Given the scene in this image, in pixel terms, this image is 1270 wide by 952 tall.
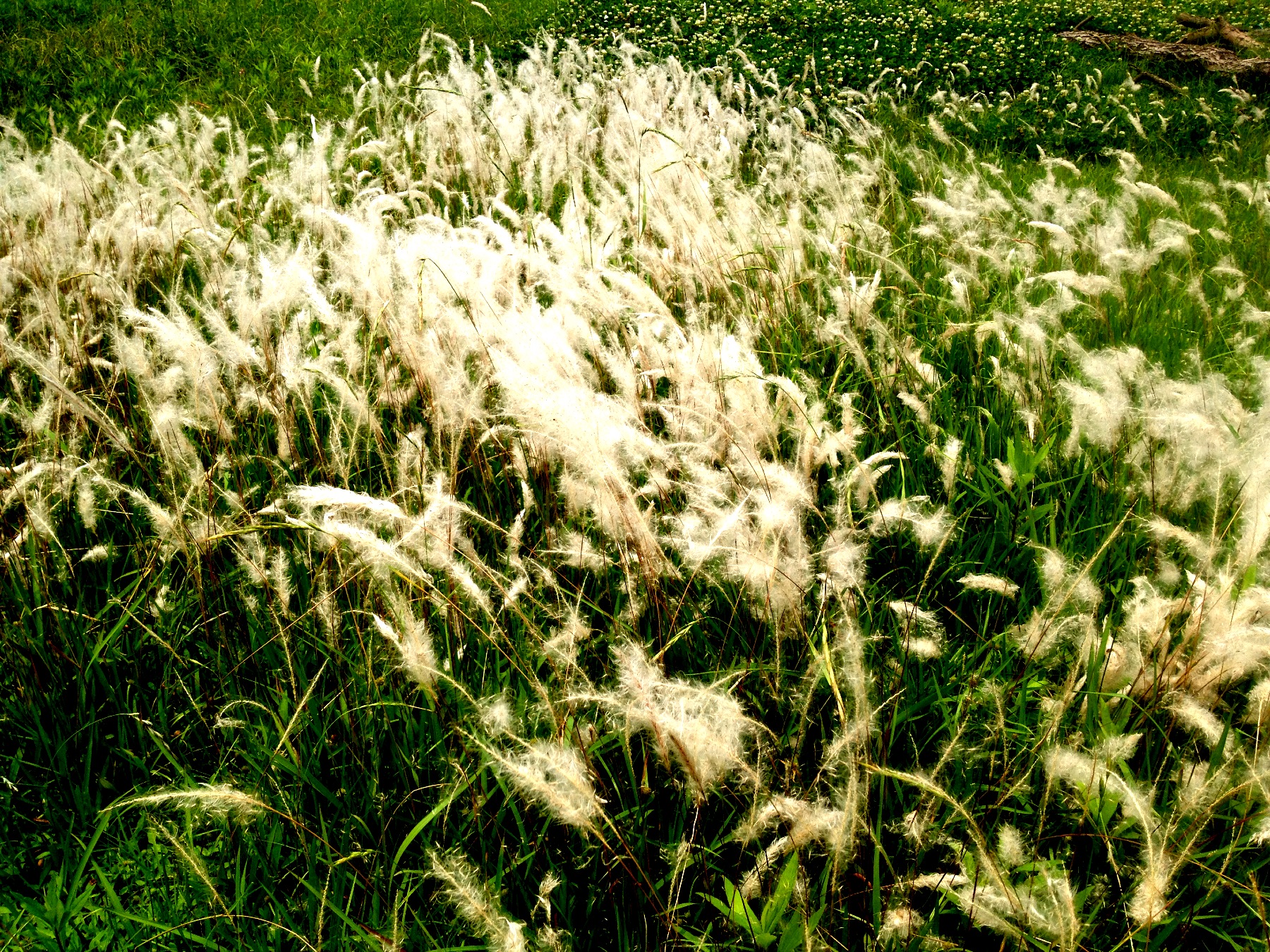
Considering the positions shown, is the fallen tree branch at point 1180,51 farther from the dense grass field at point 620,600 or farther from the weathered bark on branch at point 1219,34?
the dense grass field at point 620,600

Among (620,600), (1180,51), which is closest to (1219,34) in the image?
(1180,51)

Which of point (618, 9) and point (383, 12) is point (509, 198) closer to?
point (383, 12)

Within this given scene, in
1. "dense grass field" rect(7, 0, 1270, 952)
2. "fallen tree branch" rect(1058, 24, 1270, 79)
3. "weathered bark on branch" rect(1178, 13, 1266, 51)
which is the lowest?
"dense grass field" rect(7, 0, 1270, 952)

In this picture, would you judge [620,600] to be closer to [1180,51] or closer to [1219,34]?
[1180,51]

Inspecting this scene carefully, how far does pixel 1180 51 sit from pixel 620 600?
966cm

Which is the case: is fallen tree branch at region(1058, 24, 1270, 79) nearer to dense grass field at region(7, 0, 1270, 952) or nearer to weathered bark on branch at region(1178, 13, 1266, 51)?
weathered bark on branch at region(1178, 13, 1266, 51)

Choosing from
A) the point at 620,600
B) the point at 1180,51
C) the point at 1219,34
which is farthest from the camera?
the point at 1219,34

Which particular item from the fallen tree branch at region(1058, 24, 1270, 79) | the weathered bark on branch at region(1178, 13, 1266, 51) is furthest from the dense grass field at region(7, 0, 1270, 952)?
the weathered bark on branch at region(1178, 13, 1266, 51)

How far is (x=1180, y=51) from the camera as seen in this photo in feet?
26.5

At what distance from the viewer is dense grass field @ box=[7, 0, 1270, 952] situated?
44.9 inches

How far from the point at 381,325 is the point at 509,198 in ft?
5.45

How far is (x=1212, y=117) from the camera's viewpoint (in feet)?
20.1

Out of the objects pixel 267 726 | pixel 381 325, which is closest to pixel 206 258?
pixel 381 325

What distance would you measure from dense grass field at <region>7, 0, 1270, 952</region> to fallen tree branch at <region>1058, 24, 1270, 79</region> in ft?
21.2
